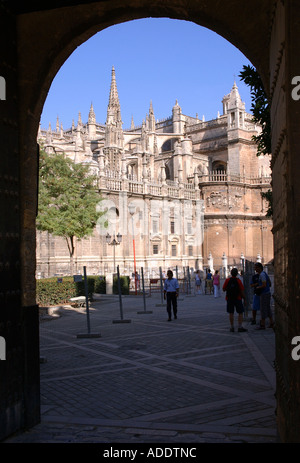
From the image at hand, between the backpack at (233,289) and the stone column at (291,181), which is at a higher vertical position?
the stone column at (291,181)

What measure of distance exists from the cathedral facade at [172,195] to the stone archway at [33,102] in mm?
31321

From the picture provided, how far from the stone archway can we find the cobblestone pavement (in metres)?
0.58

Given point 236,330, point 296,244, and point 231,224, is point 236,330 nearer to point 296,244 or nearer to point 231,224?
point 296,244

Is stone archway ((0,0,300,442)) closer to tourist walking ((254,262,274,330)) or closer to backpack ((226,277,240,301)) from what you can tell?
backpack ((226,277,240,301))

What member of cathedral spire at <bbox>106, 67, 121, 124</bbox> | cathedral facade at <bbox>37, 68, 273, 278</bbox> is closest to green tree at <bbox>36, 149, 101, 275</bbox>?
cathedral facade at <bbox>37, 68, 273, 278</bbox>

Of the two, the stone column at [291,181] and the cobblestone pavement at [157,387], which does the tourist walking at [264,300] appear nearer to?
the cobblestone pavement at [157,387]

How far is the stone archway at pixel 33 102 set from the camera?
14.0 feet

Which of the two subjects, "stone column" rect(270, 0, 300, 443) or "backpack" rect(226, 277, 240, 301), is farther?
"backpack" rect(226, 277, 240, 301)

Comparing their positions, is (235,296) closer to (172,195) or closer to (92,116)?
(172,195)

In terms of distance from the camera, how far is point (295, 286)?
3.12 m

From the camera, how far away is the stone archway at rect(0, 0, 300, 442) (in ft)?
14.0

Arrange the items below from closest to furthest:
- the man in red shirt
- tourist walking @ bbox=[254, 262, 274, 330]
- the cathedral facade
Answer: the man in red shirt < tourist walking @ bbox=[254, 262, 274, 330] < the cathedral facade

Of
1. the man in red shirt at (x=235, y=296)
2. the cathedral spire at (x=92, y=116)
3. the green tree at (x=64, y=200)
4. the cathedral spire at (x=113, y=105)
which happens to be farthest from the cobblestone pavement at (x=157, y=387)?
the cathedral spire at (x=92, y=116)

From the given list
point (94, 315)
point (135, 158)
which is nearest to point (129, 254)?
point (135, 158)
